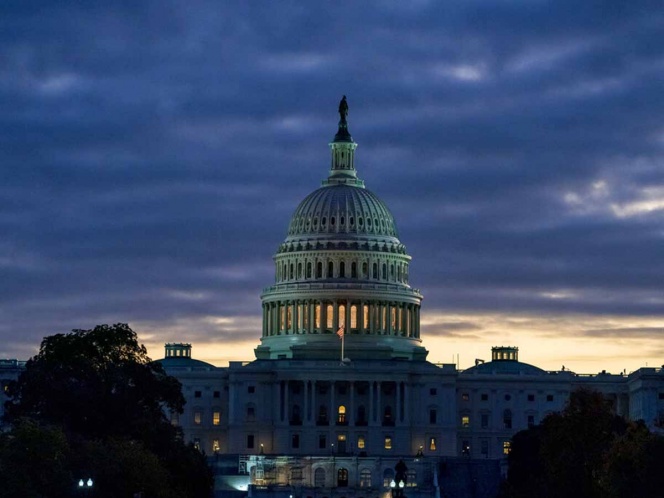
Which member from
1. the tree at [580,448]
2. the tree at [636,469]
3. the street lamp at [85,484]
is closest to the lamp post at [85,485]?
the street lamp at [85,484]

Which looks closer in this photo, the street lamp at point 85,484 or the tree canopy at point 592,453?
the street lamp at point 85,484

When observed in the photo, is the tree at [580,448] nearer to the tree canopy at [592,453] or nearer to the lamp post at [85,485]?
the tree canopy at [592,453]

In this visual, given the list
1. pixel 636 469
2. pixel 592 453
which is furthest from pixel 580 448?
pixel 636 469

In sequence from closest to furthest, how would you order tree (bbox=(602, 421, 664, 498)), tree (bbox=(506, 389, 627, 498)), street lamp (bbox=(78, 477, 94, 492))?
tree (bbox=(602, 421, 664, 498)) → street lamp (bbox=(78, 477, 94, 492)) → tree (bbox=(506, 389, 627, 498))

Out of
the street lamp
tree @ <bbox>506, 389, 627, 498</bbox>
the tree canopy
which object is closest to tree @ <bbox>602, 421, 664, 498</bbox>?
the tree canopy

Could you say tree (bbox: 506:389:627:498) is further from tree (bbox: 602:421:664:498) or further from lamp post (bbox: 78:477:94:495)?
lamp post (bbox: 78:477:94:495)

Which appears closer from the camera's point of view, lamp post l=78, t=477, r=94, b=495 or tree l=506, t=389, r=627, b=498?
lamp post l=78, t=477, r=94, b=495

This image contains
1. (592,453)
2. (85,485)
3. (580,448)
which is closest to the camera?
(85,485)

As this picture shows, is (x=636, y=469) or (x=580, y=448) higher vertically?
(x=580, y=448)

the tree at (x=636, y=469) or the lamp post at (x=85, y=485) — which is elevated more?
the tree at (x=636, y=469)

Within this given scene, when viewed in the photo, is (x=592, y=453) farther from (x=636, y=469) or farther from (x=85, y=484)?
(x=85, y=484)

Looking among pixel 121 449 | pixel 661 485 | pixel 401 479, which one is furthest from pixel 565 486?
pixel 401 479

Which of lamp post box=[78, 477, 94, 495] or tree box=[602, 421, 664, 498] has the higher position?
tree box=[602, 421, 664, 498]

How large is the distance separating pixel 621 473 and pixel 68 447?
3688 cm
